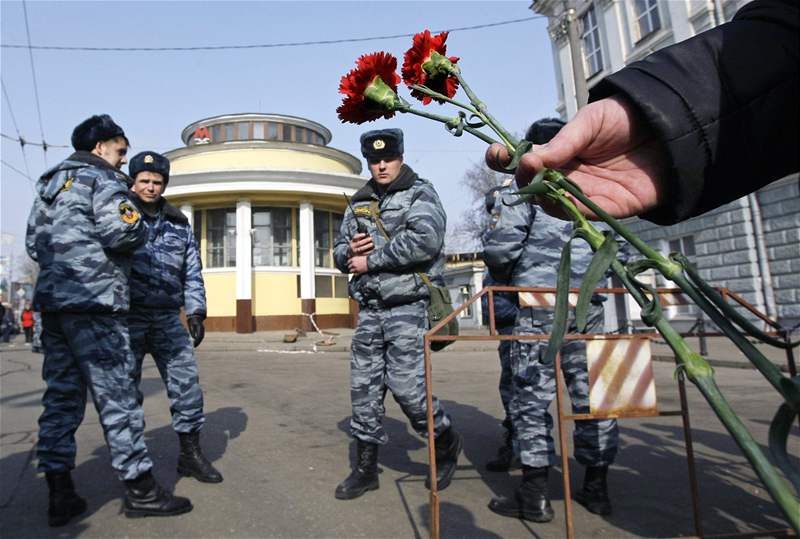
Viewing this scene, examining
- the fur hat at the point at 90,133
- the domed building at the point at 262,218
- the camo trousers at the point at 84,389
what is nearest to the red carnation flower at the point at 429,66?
the camo trousers at the point at 84,389

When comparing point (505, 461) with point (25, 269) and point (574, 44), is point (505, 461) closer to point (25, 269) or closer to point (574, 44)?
point (574, 44)

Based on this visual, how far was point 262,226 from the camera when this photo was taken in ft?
72.3

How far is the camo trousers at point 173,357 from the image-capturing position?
316 cm

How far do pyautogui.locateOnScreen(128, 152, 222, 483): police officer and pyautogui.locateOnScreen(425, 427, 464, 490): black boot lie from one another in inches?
50.0

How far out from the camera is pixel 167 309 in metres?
3.30

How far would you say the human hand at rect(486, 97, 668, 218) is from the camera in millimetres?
773

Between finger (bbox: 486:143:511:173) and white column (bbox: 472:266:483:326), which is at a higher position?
white column (bbox: 472:266:483:326)

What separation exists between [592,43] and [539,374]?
17519 millimetres

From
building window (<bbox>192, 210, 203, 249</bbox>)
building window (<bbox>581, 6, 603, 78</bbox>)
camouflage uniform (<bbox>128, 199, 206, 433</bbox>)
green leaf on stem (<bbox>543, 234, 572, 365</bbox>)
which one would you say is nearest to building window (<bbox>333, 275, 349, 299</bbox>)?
building window (<bbox>192, 210, 203, 249</bbox>)

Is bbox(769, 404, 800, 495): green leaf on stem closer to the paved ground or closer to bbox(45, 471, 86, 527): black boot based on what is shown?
the paved ground

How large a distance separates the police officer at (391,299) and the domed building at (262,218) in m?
17.8

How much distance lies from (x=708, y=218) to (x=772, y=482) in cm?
1494

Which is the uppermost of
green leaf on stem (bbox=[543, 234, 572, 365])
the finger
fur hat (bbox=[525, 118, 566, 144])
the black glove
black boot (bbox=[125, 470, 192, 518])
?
fur hat (bbox=[525, 118, 566, 144])

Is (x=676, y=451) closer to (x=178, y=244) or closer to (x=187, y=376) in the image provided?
(x=187, y=376)
